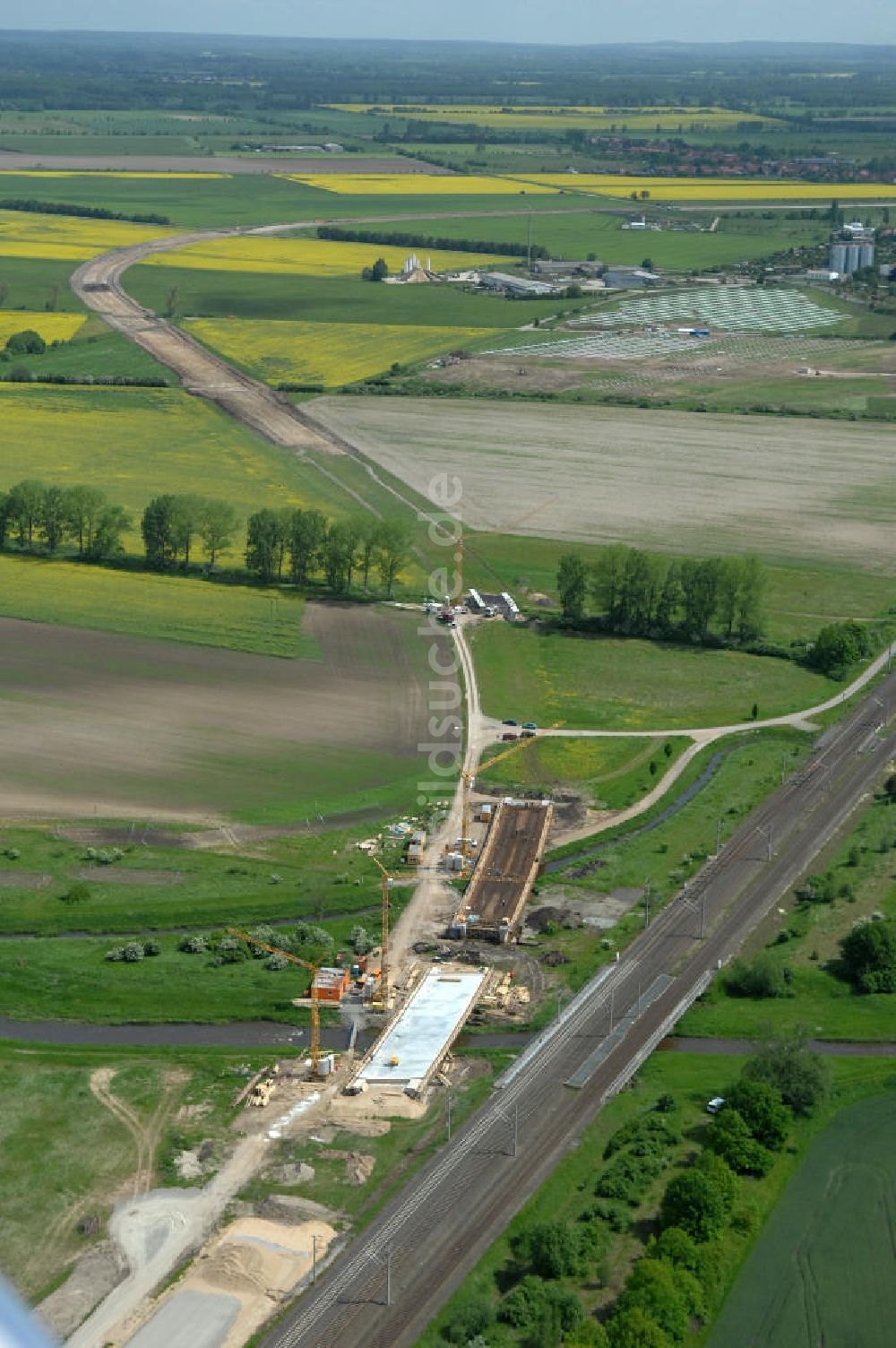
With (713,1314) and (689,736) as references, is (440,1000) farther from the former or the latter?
(689,736)

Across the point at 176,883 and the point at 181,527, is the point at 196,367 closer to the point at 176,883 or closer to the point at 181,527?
the point at 181,527

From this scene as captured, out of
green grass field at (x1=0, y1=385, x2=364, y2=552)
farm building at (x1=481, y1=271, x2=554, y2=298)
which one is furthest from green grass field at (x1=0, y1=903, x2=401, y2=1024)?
farm building at (x1=481, y1=271, x2=554, y2=298)

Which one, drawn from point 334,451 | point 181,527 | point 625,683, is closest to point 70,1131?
point 625,683

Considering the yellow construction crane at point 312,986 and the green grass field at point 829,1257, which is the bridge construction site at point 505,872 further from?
the green grass field at point 829,1257

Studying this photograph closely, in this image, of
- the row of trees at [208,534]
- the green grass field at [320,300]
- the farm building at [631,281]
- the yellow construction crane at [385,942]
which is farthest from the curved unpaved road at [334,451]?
the farm building at [631,281]

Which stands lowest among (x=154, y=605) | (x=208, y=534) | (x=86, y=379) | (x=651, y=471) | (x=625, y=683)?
(x=625, y=683)

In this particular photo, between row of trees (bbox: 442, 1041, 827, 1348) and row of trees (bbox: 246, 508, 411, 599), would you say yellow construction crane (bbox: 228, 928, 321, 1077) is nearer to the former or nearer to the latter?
row of trees (bbox: 442, 1041, 827, 1348)

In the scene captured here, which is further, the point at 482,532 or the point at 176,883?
the point at 482,532
